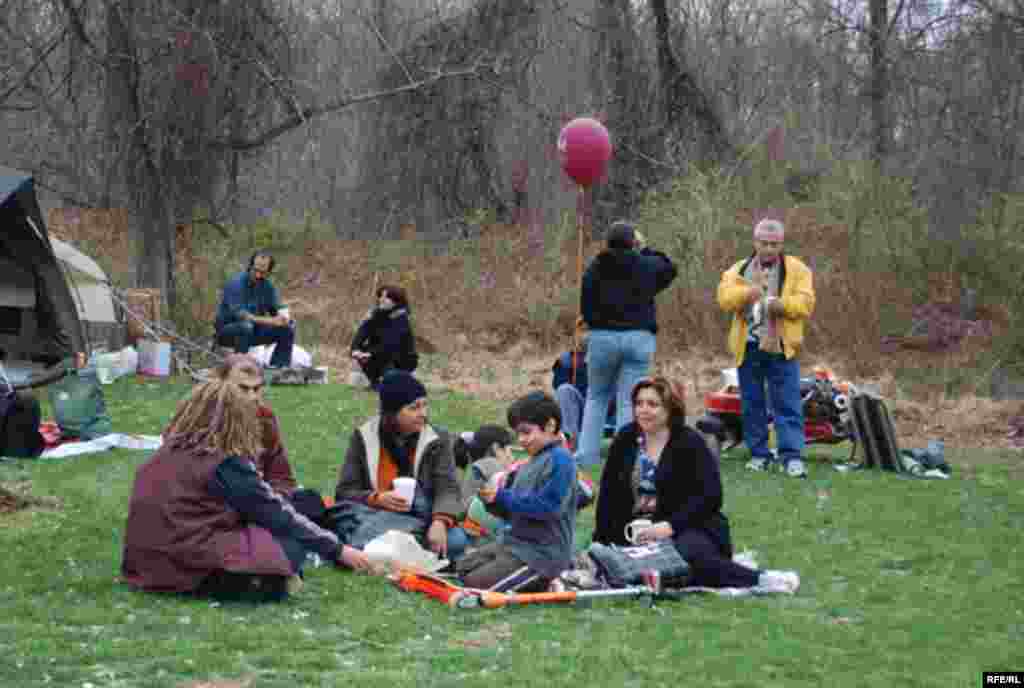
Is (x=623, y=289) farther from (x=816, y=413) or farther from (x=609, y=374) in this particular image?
(x=816, y=413)

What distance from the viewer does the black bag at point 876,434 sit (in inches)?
433

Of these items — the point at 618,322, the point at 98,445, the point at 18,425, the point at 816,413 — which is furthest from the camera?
the point at 816,413

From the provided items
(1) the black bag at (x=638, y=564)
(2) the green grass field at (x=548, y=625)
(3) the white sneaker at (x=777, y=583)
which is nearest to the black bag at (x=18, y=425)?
(2) the green grass field at (x=548, y=625)

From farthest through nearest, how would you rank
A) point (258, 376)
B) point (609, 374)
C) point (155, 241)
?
point (155, 241) < point (609, 374) < point (258, 376)

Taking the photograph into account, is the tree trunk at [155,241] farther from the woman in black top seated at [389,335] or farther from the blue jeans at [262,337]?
the woman in black top seated at [389,335]

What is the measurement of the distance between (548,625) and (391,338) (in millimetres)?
7876

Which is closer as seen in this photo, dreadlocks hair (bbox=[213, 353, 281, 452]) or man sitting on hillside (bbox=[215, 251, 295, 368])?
dreadlocks hair (bbox=[213, 353, 281, 452])

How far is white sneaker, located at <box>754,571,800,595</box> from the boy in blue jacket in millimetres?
893

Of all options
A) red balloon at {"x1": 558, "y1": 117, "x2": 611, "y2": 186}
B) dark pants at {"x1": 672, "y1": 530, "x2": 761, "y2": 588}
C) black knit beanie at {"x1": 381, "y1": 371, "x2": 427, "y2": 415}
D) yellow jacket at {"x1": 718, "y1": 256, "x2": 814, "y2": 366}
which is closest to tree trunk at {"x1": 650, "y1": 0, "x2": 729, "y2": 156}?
red balloon at {"x1": 558, "y1": 117, "x2": 611, "y2": 186}

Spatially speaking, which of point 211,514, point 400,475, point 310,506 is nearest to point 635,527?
point 400,475

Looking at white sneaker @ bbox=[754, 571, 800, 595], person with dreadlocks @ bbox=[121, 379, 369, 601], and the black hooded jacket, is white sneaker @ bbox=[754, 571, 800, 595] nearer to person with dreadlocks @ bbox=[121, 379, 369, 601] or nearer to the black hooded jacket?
person with dreadlocks @ bbox=[121, 379, 369, 601]

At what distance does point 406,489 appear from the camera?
23.3ft

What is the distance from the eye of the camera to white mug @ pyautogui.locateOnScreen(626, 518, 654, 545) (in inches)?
270

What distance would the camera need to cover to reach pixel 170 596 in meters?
6.17
